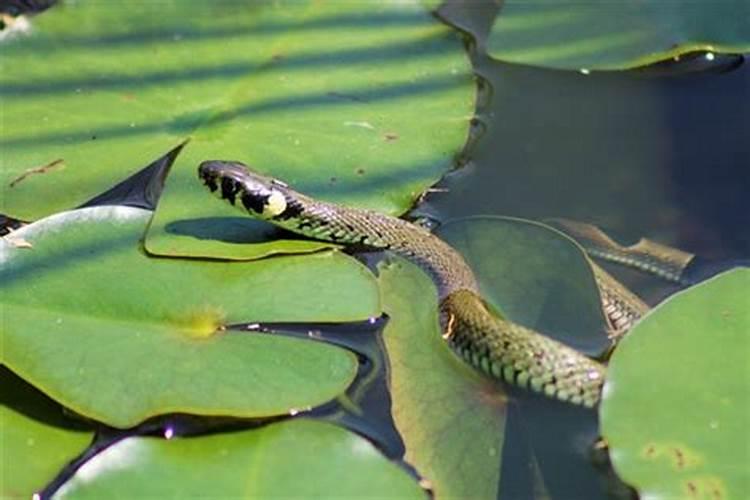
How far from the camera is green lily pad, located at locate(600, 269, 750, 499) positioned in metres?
2.49

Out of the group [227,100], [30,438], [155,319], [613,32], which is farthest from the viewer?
[613,32]

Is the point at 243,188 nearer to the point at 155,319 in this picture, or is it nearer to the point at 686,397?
the point at 155,319

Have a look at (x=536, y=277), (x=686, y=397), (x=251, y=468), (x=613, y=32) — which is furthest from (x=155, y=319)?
(x=613, y=32)

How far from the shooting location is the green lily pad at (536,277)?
3.10 meters

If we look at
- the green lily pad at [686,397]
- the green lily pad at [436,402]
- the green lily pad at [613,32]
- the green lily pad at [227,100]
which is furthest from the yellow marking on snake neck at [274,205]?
the green lily pad at [686,397]

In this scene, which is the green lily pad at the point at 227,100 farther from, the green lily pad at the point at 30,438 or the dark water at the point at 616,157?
the green lily pad at the point at 30,438

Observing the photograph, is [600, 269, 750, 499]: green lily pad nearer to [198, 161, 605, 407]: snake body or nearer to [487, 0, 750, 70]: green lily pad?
[198, 161, 605, 407]: snake body

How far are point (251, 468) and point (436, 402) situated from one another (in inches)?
17.1

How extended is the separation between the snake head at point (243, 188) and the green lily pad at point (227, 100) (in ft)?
0.17

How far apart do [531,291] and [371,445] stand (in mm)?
683

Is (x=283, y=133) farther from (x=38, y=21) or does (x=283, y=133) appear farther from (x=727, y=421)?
(x=727, y=421)

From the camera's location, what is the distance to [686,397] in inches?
104

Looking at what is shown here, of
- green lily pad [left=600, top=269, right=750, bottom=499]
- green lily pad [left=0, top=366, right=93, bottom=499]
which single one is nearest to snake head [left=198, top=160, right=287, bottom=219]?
green lily pad [left=0, top=366, right=93, bottom=499]

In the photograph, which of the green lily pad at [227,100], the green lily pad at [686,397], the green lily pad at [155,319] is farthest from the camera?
the green lily pad at [227,100]
